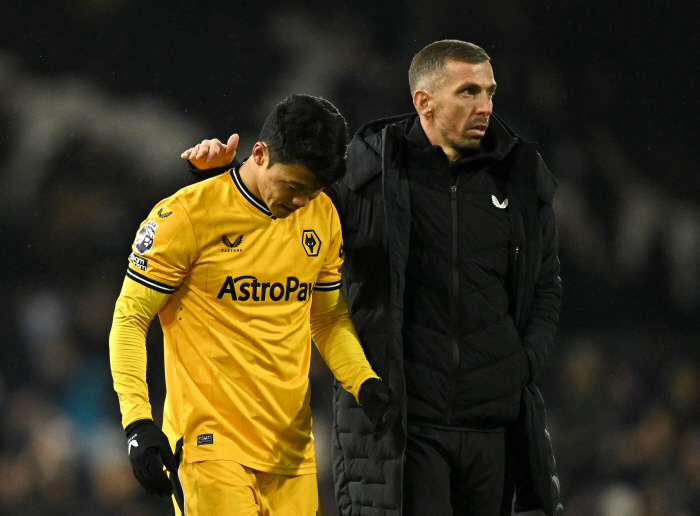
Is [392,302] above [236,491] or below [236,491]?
above

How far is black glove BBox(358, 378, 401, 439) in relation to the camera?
67.4 inches

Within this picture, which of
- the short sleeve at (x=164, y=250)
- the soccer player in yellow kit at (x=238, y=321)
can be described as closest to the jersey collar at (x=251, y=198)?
the soccer player in yellow kit at (x=238, y=321)

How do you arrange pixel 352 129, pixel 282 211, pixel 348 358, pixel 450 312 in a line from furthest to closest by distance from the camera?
pixel 352 129 → pixel 450 312 → pixel 348 358 → pixel 282 211

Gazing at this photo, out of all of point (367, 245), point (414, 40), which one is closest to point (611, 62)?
point (414, 40)

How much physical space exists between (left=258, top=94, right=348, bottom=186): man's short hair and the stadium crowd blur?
177 cm

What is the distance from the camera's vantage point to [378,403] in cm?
172

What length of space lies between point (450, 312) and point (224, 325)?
1.81ft

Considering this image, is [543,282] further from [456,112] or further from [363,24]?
[363,24]

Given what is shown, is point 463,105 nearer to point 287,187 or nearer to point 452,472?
point 287,187

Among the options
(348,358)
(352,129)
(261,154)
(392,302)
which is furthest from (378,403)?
(352,129)

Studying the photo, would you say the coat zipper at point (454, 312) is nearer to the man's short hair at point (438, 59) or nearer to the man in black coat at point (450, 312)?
the man in black coat at point (450, 312)

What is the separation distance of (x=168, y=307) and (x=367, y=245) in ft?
1.64

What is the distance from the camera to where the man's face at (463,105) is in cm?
200

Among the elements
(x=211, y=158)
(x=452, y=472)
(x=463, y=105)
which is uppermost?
(x=463, y=105)
